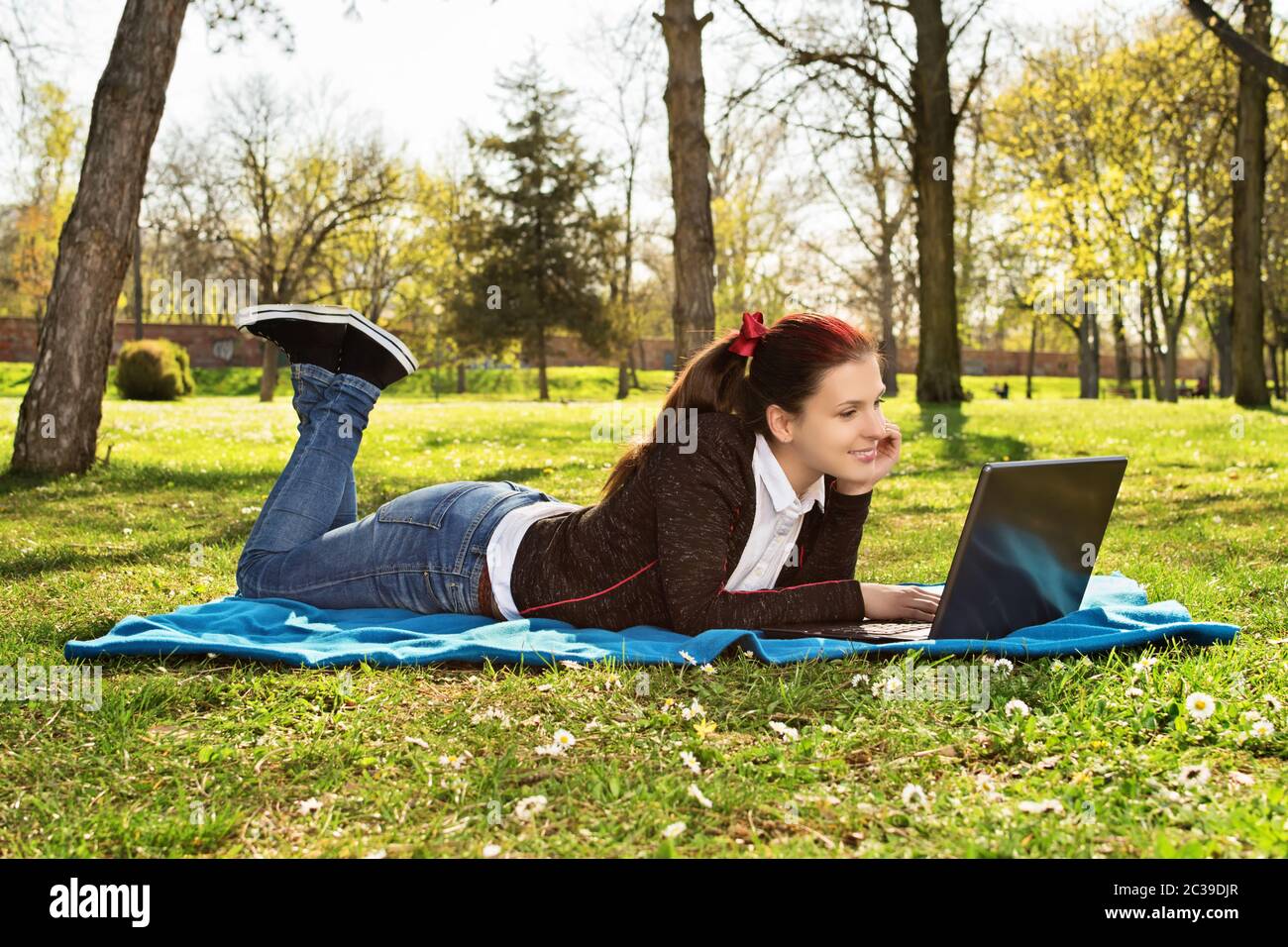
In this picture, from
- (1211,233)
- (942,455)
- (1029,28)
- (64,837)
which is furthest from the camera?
(1211,233)

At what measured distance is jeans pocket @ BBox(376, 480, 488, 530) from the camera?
169 inches

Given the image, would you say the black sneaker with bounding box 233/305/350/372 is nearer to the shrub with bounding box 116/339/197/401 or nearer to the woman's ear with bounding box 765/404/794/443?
the woman's ear with bounding box 765/404/794/443

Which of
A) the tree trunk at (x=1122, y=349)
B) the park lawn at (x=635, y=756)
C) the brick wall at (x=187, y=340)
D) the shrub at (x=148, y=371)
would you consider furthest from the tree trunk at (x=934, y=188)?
the brick wall at (x=187, y=340)

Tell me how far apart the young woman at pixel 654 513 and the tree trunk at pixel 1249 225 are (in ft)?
56.1

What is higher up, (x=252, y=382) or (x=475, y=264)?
(x=475, y=264)

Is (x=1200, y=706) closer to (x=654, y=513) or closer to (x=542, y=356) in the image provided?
(x=654, y=513)

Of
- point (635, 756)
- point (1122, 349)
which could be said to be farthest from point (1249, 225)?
point (1122, 349)

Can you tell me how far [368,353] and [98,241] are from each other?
540 cm

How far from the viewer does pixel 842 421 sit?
12.4 feet

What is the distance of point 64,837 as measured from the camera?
8.07 ft

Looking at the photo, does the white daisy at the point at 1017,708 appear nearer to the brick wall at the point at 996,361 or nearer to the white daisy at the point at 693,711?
the white daisy at the point at 693,711
